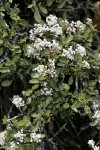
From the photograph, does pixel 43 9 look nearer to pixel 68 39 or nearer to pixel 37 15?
pixel 37 15

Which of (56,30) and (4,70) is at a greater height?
(56,30)

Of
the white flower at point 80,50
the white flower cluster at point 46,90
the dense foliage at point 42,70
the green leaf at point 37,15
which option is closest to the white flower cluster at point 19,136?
the dense foliage at point 42,70

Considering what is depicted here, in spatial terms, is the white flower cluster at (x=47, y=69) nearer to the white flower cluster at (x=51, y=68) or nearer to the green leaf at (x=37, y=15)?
the white flower cluster at (x=51, y=68)

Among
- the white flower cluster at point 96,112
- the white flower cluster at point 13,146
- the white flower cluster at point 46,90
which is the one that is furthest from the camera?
the white flower cluster at point 96,112

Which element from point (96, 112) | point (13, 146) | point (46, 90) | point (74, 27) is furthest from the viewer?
point (74, 27)

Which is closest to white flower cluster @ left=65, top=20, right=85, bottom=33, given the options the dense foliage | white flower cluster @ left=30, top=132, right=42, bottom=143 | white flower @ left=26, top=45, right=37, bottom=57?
the dense foliage

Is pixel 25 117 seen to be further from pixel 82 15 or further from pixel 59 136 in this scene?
pixel 82 15

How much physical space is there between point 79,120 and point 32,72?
71cm

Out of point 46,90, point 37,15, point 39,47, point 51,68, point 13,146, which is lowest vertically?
point 13,146

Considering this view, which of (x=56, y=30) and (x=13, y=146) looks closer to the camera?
(x=13, y=146)

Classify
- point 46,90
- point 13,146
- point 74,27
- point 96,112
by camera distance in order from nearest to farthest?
point 13,146 < point 46,90 < point 96,112 < point 74,27

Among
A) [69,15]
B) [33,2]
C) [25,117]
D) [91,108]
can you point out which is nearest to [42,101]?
[25,117]

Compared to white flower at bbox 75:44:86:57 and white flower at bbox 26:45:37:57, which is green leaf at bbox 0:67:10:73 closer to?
white flower at bbox 26:45:37:57

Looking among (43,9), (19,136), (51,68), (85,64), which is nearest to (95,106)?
(85,64)
